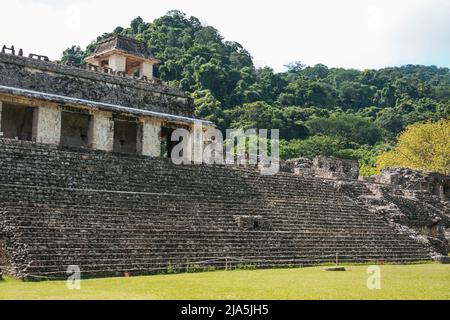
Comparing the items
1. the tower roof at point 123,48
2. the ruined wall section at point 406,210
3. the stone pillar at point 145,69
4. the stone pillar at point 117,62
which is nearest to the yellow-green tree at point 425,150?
the ruined wall section at point 406,210

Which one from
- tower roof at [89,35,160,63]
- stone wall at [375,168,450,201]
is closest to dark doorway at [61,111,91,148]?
tower roof at [89,35,160,63]

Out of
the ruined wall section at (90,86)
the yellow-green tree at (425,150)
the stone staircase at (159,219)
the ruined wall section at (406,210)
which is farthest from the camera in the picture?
the yellow-green tree at (425,150)

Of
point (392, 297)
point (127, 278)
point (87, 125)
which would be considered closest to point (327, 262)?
point (127, 278)

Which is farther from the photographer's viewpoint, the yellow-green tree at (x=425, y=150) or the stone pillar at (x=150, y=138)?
the yellow-green tree at (x=425, y=150)

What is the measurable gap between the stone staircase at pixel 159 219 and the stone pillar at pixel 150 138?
113 inches

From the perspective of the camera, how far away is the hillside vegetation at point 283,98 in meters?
46.1

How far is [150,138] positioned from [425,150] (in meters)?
22.3

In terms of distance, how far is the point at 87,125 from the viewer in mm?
19359

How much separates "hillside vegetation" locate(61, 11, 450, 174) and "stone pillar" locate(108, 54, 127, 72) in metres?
20.9

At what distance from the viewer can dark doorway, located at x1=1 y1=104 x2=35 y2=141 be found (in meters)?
17.9

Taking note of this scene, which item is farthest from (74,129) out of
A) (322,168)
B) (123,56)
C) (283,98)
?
(283,98)

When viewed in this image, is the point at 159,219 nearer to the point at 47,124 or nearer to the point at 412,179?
the point at 47,124

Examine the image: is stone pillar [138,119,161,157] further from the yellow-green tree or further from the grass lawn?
the yellow-green tree

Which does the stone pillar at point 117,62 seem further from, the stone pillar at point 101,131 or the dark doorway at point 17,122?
the dark doorway at point 17,122
